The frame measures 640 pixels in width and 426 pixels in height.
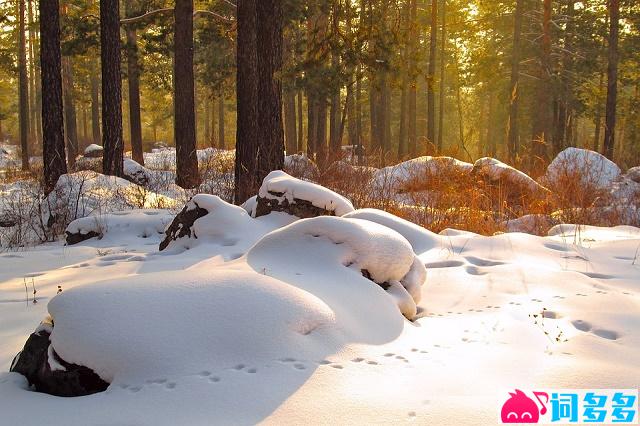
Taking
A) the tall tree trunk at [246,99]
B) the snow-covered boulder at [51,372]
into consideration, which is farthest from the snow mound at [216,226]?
the snow-covered boulder at [51,372]

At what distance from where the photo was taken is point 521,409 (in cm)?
174

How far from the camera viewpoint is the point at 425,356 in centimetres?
225

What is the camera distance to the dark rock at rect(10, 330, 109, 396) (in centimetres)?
192

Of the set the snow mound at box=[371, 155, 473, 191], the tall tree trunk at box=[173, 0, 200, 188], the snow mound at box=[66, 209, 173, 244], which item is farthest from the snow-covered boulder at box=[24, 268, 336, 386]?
the tall tree trunk at box=[173, 0, 200, 188]

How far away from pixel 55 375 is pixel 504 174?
819 cm

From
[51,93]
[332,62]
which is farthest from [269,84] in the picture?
[332,62]

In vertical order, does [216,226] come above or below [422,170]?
below

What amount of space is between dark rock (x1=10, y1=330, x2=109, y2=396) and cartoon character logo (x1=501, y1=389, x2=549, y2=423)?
1461 millimetres

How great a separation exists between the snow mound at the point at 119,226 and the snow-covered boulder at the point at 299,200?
1.59 metres

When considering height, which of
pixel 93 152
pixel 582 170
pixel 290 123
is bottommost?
pixel 582 170

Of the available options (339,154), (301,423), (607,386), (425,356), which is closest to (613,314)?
(607,386)

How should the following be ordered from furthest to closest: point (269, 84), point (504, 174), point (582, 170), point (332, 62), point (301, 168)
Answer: point (332, 62), point (301, 168), point (504, 174), point (582, 170), point (269, 84)

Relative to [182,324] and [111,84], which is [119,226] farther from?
[182,324]

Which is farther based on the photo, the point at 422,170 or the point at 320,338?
the point at 422,170
